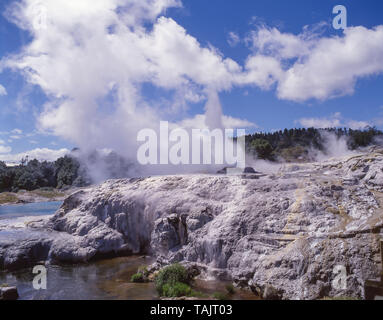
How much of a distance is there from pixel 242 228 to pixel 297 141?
261 feet

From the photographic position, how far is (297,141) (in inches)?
3469

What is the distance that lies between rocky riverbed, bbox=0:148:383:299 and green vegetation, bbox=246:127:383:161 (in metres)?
44.4

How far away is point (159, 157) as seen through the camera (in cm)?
2895

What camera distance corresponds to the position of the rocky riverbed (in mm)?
10875

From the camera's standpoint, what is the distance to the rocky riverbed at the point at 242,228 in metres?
10.9

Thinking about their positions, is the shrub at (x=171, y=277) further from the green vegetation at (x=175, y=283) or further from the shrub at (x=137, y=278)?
the shrub at (x=137, y=278)

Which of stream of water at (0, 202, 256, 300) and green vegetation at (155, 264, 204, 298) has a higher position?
green vegetation at (155, 264, 204, 298)

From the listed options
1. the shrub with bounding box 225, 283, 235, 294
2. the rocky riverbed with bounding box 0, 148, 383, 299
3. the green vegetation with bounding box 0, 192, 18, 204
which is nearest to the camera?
the rocky riverbed with bounding box 0, 148, 383, 299

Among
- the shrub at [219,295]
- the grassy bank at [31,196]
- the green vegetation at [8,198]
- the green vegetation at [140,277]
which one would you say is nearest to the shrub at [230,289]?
the shrub at [219,295]

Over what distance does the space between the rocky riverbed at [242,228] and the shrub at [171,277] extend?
52.6 inches

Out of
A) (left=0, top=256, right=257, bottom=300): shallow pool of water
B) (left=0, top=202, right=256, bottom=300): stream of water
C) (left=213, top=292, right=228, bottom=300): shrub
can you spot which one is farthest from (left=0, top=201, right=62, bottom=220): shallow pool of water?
(left=213, top=292, right=228, bottom=300): shrub

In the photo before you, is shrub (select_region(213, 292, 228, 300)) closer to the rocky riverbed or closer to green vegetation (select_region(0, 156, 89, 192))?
the rocky riverbed
